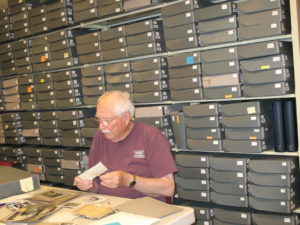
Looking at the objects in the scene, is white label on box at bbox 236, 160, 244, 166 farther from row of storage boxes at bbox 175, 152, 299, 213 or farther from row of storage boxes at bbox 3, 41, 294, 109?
row of storage boxes at bbox 3, 41, 294, 109

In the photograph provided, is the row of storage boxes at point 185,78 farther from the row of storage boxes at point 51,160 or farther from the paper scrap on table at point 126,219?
the paper scrap on table at point 126,219

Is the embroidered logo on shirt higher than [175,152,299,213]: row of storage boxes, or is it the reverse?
the embroidered logo on shirt

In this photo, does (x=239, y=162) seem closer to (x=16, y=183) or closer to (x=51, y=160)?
(x=16, y=183)

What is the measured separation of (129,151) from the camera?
2.07 m

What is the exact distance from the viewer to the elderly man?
6.43 ft

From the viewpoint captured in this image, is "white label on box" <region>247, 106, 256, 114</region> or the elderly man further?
"white label on box" <region>247, 106, 256, 114</region>

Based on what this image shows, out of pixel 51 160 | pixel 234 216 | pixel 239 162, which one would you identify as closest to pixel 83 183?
pixel 239 162

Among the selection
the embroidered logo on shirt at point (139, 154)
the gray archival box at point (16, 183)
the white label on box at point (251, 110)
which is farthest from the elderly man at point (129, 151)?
the white label on box at point (251, 110)

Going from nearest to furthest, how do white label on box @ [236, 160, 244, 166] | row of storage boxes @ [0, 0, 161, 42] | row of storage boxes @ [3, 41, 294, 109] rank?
row of storage boxes @ [3, 41, 294, 109]
white label on box @ [236, 160, 244, 166]
row of storage boxes @ [0, 0, 161, 42]

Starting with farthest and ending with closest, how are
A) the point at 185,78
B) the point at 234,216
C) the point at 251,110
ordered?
the point at 185,78 < the point at 234,216 < the point at 251,110

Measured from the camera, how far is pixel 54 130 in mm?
3773

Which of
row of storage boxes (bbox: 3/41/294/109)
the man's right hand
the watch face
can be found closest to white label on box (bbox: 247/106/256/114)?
row of storage boxes (bbox: 3/41/294/109)

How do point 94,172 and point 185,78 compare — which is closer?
point 94,172

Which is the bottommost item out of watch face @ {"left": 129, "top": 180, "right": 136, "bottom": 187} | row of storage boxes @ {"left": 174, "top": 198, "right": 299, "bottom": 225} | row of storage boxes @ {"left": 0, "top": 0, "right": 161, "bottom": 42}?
row of storage boxes @ {"left": 174, "top": 198, "right": 299, "bottom": 225}
